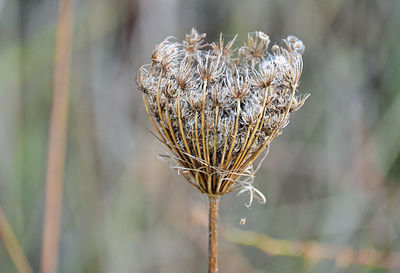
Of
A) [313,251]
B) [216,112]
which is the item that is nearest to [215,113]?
[216,112]

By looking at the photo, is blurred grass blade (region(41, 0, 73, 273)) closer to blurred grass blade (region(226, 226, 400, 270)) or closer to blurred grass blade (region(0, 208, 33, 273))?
blurred grass blade (region(0, 208, 33, 273))

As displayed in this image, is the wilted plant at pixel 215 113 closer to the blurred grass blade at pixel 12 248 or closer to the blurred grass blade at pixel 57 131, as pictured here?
the blurred grass blade at pixel 57 131

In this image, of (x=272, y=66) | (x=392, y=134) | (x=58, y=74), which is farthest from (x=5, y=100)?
(x=392, y=134)

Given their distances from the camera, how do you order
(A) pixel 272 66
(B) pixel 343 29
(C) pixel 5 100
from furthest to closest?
(B) pixel 343 29 → (C) pixel 5 100 → (A) pixel 272 66

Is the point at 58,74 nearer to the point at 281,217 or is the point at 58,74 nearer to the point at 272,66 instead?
the point at 272,66

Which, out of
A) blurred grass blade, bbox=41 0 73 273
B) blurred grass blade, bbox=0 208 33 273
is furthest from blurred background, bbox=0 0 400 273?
blurred grass blade, bbox=0 208 33 273

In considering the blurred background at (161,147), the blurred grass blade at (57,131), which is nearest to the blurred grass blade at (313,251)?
the blurred background at (161,147)
